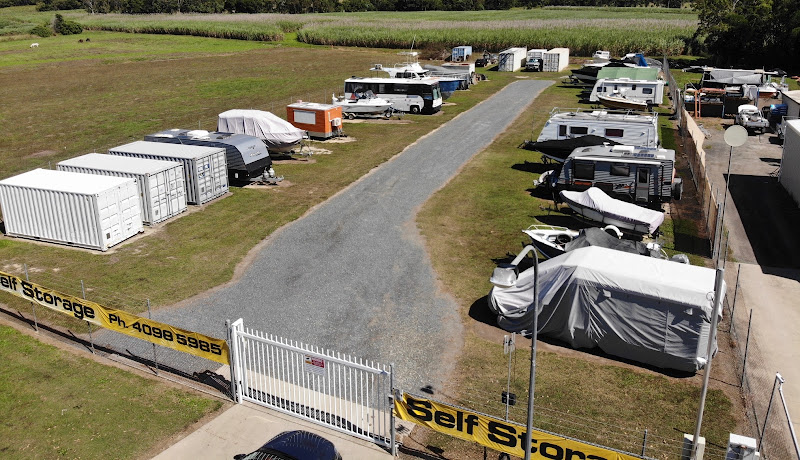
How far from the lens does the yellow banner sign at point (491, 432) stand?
40.3ft

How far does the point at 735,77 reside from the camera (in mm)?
59906

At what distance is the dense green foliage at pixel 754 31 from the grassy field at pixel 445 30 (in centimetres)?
748

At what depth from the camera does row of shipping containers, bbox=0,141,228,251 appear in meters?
24.7

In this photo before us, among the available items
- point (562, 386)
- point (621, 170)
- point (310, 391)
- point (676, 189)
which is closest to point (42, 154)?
point (310, 391)

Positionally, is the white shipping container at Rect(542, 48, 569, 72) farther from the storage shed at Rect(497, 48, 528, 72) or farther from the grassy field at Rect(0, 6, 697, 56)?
the grassy field at Rect(0, 6, 697, 56)

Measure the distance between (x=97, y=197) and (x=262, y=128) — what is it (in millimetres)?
14110

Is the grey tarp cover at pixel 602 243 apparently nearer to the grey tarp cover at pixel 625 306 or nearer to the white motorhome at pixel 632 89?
the grey tarp cover at pixel 625 306

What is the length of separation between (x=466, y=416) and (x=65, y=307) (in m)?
11.9

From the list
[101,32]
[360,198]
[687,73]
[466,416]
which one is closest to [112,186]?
[360,198]

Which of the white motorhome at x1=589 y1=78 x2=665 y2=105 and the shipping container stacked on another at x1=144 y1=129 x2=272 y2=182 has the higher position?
the white motorhome at x1=589 y1=78 x2=665 y2=105

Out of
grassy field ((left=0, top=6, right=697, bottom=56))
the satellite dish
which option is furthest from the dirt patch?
grassy field ((left=0, top=6, right=697, bottom=56))

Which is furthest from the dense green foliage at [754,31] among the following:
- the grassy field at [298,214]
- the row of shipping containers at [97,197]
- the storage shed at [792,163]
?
the row of shipping containers at [97,197]

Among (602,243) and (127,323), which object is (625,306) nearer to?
(602,243)

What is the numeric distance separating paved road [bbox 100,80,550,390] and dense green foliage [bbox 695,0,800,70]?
6013cm
